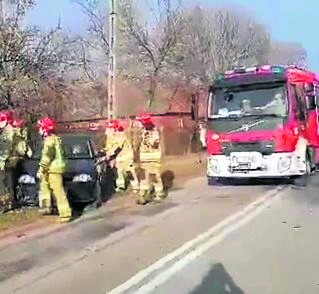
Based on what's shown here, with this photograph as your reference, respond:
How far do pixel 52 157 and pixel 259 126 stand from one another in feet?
23.2

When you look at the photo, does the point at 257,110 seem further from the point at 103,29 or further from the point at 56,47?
the point at 103,29

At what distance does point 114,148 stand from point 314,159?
6.03 meters

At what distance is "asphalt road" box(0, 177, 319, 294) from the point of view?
7605 mm

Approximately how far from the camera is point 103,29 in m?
38.8

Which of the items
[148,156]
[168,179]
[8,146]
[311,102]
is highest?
[311,102]

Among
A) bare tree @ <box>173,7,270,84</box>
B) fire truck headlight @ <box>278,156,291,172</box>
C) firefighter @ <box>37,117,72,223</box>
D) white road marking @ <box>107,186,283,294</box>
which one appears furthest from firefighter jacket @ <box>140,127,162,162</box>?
bare tree @ <box>173,7,270,84</box>

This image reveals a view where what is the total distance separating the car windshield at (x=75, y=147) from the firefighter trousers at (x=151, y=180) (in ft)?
3.97

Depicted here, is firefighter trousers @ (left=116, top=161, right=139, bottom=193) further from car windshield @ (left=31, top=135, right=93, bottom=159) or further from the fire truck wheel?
the fire truck wheel

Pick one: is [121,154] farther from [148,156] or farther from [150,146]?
[150,146]

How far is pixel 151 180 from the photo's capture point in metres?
15.8

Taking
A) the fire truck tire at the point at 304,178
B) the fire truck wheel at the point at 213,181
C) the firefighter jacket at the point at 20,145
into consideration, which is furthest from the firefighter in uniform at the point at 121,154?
the fire truck tire at the point at 304,178

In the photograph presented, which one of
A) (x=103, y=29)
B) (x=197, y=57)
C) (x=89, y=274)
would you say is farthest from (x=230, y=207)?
(x=197, y=57)

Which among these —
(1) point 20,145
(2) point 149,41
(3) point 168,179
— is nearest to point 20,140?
(1) point 20,145

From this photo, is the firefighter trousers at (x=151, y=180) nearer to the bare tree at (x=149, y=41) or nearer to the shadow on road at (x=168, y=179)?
the shadow on road at (x=168, y=179)
